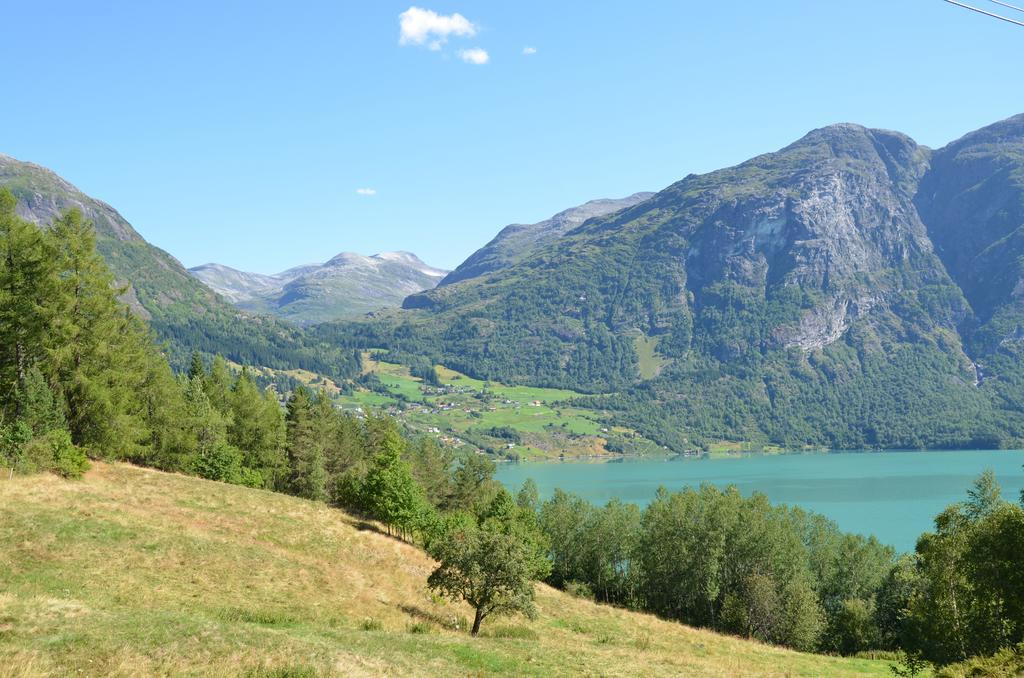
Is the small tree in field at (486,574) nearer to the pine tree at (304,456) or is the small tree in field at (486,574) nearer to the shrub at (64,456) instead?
the shrub at (64,456)

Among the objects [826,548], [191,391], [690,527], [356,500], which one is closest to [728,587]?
[690,527]

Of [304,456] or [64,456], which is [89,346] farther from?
[304,456]

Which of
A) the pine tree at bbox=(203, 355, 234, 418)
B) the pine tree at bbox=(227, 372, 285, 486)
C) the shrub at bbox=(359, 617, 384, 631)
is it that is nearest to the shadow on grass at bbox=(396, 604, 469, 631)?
the shrub at bbox=(359, 617, 384, 631)

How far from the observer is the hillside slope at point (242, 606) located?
18812mm

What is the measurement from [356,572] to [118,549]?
42.1 ft

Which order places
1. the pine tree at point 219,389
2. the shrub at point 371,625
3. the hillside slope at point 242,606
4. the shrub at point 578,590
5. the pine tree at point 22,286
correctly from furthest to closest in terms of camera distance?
the shrub at point 578,590 < the pine tree at point 219,389 < the pine tree at point 22,286 < the shrub at point 371,625 < the hillside slope at point 242,606

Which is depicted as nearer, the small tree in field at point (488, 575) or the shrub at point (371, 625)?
the shrub at point (371, 625)

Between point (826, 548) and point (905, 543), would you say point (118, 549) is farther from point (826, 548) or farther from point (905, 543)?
point (905, 543)

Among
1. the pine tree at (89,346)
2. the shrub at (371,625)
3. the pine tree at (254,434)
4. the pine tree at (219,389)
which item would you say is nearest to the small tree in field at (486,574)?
the shrub at (371,625)

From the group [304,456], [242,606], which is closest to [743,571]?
[304,456]

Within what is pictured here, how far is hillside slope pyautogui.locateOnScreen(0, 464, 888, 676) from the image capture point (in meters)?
18.8

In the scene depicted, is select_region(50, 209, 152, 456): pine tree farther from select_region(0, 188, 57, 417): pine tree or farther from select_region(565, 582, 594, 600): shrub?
select_region(565, 582, 594, 600): shrub

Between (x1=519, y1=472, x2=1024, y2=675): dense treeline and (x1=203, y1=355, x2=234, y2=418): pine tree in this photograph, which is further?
(x1=203, y1=355, x2=234, y2=418): pine tree

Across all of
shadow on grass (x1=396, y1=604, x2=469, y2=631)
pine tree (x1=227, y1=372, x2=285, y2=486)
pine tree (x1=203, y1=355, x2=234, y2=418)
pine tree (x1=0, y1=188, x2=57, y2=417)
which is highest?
pine tree (x1=0, y1=188, x2=57, y2=417)
